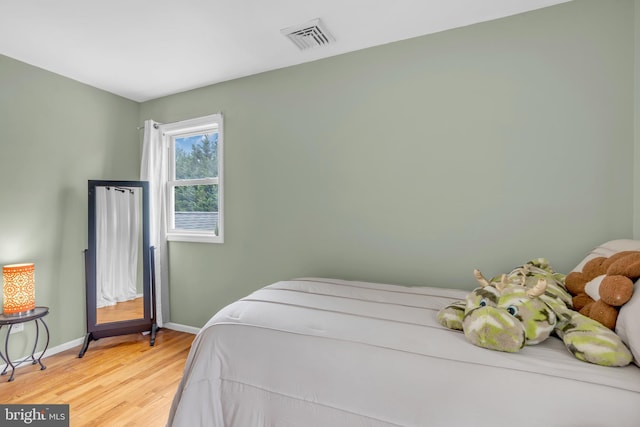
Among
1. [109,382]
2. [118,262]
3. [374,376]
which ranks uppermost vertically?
[118,262]

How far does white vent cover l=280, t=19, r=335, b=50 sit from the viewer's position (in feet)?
6.87

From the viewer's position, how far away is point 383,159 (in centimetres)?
232

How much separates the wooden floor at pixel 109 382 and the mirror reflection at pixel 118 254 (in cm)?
35

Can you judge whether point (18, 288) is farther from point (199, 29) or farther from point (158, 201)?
point (199, 29)

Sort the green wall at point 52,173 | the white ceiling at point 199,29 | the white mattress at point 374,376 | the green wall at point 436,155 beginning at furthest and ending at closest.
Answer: the green wall at point 52,173, the white ceiling at point 199,29, the green wall at point 436,155, the white mattress at point 374,376

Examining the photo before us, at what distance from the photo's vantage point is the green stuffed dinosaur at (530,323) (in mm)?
992

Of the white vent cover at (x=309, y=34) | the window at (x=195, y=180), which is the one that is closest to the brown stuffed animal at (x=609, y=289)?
the white vent cover at (x=309, y=34)

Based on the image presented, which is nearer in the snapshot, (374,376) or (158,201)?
(374,376)

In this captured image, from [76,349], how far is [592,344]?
3841 millimetres

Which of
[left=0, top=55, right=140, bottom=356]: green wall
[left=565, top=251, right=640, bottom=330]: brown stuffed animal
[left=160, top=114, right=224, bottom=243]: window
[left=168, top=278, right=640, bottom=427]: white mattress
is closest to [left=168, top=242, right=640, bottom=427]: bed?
[left=168, top=278, right=640, bottom=427]: white mattress

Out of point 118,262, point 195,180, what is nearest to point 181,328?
point 118,262

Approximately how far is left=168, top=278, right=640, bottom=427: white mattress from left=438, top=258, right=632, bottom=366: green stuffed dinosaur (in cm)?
4

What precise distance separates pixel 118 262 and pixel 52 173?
1.01m

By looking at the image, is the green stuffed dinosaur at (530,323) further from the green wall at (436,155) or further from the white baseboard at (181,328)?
the white baseboard at (181,328)
